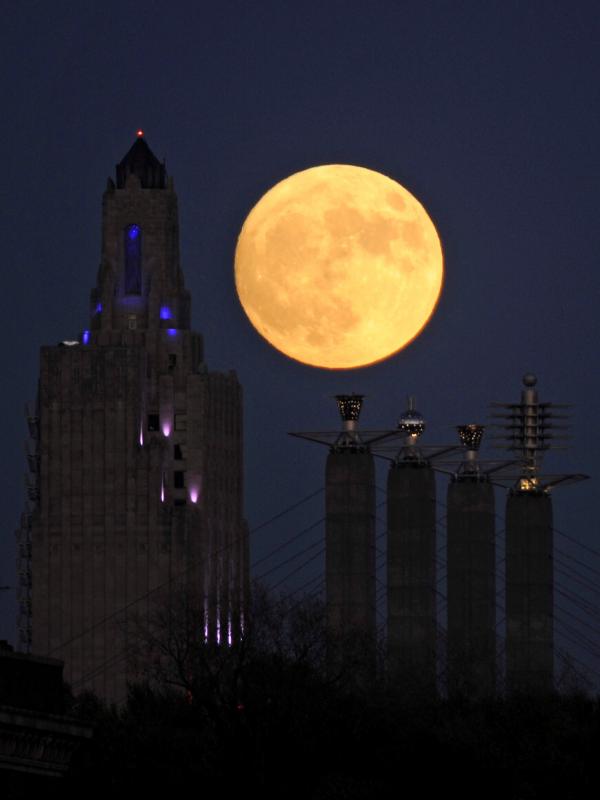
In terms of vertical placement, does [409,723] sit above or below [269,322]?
below

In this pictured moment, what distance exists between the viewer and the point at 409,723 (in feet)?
518

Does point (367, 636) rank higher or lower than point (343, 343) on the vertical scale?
lower

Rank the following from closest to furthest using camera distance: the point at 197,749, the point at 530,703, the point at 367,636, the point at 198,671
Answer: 1. the point at 197,749
2. the point at 198,671
3. the point at 530,703
4. the point at 367,636

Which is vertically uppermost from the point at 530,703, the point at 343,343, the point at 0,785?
the point at 343,343

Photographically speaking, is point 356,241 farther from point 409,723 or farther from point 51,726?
point 51,726

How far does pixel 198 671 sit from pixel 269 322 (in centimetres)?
4162

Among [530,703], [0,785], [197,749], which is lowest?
[0,785]

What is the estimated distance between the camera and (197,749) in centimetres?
14488

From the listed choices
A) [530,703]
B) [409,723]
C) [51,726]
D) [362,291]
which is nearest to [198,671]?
[409,723]

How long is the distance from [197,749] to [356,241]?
56.4 meters

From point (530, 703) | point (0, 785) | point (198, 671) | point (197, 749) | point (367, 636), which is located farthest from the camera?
point (367, 636)

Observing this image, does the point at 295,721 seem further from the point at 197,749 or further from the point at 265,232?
the point at 265,232

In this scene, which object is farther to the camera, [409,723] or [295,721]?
[409,723]

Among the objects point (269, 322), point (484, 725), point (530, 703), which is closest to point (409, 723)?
point (484, 725)
